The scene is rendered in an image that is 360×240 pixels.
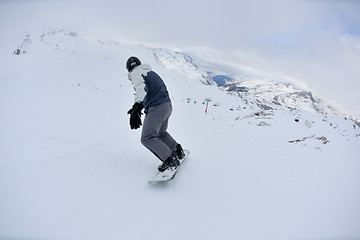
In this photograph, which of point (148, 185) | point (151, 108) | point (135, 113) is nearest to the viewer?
point (148, 185)

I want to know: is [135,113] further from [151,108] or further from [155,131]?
[155,131]

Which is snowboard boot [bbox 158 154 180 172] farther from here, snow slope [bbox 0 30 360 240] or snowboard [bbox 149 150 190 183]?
snow slope [bbox 0 30 360 240]

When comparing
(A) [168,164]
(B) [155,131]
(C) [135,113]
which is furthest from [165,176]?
(C) [135,113]

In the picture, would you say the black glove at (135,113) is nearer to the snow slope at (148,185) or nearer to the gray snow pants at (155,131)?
the gray snow pants at (155,131)

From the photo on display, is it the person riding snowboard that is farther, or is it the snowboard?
the person riding snowboard

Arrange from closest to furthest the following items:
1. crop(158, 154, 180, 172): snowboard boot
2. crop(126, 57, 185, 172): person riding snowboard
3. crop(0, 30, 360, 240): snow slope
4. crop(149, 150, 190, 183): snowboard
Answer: crop(0, 30, 360, 240): snow slope < crop(149, 150, 190, 183): snowboard < crop(126, 57, 185, 172): person riding snowboard < crop(158, 154, 180, 172): snowboard boot

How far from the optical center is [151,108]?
3.17 meters

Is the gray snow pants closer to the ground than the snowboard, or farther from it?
farther from it

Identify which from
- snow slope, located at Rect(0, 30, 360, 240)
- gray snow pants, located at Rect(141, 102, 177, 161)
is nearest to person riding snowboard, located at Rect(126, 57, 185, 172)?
gray snow pants, located at Rect(141, 102, 177, 161)

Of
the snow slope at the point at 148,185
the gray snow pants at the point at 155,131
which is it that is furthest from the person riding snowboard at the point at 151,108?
the snow slope at the point at 148,185

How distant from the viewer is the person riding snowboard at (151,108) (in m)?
3.04

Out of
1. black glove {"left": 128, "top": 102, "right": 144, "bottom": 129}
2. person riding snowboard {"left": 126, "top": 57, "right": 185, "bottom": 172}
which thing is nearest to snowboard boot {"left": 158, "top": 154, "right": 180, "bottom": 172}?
person riding snowboard {"left": 126, "top": 57, "right": 185, "bottom": 172}

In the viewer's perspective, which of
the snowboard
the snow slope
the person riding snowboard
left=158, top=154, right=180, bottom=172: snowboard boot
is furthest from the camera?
left=158, top=154, right=180, bottom=172: snowboard boot

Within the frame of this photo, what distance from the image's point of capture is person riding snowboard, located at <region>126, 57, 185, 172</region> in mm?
3037
